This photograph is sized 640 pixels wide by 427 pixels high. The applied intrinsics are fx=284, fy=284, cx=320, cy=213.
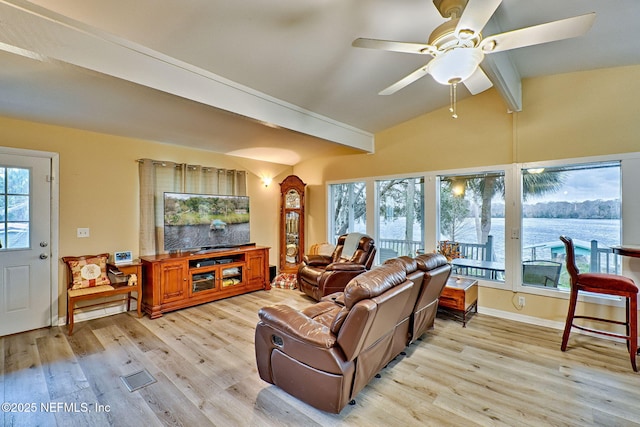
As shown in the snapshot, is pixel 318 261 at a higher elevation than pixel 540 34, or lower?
lower

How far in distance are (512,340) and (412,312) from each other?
1414mm

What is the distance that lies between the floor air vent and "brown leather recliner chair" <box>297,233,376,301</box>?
7.64 feet

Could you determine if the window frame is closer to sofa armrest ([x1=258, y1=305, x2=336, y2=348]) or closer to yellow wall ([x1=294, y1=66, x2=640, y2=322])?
yellow wall ([x1=294, y1=66, x2=640, y2=322])

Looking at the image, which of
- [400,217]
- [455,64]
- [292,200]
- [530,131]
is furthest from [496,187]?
[292,200]

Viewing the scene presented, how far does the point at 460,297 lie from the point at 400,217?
1.84m

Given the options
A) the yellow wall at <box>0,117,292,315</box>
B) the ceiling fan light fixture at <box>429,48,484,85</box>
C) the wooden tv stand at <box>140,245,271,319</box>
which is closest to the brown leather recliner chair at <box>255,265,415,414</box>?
the ceiling fan light fixture at <box>429,48,484,85</box>

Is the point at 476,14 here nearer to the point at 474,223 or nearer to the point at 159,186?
the point at 474,223

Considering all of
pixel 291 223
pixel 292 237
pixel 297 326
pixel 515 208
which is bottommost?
pixel 297 326

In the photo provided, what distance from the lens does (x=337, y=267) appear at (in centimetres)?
417

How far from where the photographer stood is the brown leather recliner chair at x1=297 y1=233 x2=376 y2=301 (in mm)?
4164

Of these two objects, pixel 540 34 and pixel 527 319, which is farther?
pixel 527 319

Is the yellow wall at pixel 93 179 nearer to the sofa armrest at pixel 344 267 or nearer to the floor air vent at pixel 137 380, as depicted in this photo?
the floor air vent at pixel 137 380

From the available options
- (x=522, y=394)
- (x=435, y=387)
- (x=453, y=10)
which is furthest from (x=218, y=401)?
(x=453, y=10)

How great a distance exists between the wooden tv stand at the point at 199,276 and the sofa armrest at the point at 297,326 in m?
2.41
